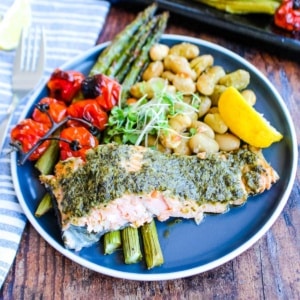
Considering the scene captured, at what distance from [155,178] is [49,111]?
3.05ft

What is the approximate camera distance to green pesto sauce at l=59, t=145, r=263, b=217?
2594 millimetres

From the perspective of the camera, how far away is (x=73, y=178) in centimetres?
269

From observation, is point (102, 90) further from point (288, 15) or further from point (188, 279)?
point (288, 15)

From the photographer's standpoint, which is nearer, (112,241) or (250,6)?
(112,241)

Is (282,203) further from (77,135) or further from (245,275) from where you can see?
(77,135)

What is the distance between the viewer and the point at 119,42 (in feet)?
11.8

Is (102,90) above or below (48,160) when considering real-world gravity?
above

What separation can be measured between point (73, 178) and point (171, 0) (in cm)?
192

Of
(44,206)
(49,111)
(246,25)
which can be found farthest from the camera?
(246,25)

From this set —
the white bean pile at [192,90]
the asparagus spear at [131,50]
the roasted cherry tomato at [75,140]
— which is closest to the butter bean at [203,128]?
the white bean pile at [192,90]

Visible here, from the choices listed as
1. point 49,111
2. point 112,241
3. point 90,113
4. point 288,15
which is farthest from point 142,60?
point 112,241

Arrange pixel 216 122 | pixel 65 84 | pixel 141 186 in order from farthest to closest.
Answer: pixel 65 84 → pixel 216 122 → pixel 141 186

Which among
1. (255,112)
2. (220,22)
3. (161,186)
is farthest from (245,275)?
(220,22)

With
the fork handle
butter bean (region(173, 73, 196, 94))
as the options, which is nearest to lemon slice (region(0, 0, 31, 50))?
the fork handle
